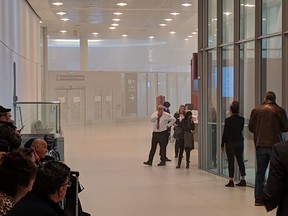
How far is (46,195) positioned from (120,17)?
16.2 meters

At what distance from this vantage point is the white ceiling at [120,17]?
15.6 metres

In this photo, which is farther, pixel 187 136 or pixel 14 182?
pixel 187 136

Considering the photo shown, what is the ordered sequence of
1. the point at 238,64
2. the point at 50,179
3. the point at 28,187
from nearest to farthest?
the point at 28,187 → the point at 50,179 → the point at 238,64

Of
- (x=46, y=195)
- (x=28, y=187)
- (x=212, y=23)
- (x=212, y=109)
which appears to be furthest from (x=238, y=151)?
(x=28, y=187)

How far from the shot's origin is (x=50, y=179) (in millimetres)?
2953

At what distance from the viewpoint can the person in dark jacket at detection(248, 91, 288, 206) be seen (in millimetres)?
7418

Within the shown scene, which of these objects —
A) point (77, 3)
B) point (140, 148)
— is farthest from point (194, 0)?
point (140, 148)

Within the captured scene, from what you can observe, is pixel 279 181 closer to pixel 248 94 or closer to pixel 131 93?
pixel 248 94

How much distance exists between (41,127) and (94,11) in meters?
5.70

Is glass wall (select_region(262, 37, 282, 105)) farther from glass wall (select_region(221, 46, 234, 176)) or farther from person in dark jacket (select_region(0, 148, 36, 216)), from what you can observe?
person in dark jacket (select_region(0, 148, 36, 216))

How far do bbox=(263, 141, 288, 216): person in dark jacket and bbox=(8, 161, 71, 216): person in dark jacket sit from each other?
1358 mm

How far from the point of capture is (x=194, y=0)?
14789 millimetres

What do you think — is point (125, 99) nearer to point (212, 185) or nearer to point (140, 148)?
point (140, 148)

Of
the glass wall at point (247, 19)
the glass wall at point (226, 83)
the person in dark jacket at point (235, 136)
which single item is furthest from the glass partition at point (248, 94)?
the glass wall at point (226, 83)
